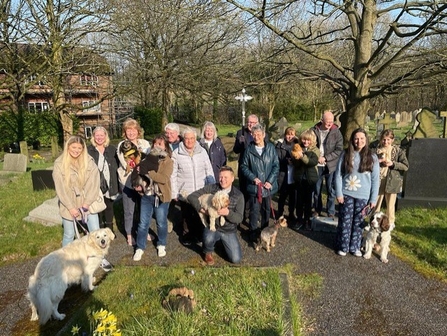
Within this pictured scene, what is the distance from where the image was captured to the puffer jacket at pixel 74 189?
4.30 m

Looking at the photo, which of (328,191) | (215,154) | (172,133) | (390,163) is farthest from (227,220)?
(390,163)

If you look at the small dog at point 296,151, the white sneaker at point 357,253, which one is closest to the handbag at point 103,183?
the small dog at point 296,151

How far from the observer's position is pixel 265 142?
5.63 m

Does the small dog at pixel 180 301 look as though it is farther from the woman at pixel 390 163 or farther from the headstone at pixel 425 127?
the headstone at pixel 425 127

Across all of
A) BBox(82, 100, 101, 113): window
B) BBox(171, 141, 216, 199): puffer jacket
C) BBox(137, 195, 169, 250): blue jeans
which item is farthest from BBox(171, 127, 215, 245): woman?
BBox(82, 100, 101, 113): window

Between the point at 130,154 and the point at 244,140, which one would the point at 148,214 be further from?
the point at 244,140

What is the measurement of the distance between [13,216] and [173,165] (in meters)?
4.03

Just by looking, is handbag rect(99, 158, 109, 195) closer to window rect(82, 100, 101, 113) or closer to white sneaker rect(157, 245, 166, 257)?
white sneaker rect(157, 245, 166, 257)

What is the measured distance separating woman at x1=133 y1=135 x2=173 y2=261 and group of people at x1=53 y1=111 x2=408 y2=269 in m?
0.01

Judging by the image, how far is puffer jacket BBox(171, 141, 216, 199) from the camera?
5168mm

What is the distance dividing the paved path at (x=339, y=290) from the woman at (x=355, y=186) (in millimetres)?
291

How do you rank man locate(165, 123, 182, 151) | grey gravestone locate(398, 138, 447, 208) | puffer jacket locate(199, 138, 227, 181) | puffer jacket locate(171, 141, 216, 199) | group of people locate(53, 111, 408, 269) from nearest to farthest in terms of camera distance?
group of people locate(53, 111, 408, 269), puffer jacket locate(171, 141, 216, 199), man locate(165, 123, 182, 151), puffer jacket locate(199, 138, 227, 181), grey gravestone locate(398, 138, 447, 208)

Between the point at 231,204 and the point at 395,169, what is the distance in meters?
2.88

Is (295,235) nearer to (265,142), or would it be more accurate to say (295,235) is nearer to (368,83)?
(265,142)
